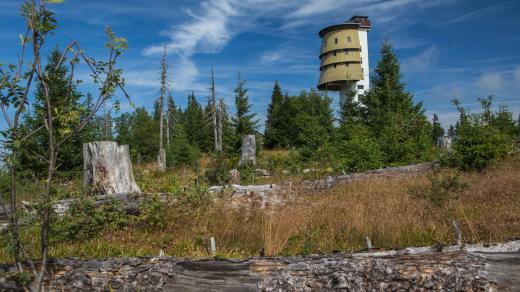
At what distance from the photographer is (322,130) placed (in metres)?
22.9

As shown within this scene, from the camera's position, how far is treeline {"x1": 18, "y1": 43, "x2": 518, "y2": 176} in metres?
13.7

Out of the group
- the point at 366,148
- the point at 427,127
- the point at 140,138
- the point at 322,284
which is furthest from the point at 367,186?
the point at 140,138

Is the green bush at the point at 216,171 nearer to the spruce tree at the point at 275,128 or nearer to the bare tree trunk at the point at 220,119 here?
the bare tree trunk at the point at 220,119

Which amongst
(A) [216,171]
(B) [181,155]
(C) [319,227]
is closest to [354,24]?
(B) [181,155]

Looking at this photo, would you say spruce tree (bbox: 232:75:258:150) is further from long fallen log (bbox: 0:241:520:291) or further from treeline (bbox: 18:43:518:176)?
long fallen log (bbox: 0:241:520:291)

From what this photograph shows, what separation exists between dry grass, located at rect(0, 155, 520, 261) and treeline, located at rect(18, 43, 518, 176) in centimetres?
206

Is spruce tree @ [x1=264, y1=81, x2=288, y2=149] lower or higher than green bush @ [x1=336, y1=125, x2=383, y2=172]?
higher

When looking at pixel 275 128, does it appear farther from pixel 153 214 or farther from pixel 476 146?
pixel 153 214

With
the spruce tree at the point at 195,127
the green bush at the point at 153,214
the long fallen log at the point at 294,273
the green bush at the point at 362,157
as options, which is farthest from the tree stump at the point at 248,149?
the spruce tree at the point at 195,127

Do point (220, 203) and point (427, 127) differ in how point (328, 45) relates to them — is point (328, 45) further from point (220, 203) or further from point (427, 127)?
point (220, 203)

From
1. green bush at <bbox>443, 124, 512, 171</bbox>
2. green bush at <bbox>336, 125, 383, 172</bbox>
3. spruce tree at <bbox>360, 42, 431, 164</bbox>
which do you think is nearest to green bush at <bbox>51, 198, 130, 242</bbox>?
green bush at <bbox>336, 125, 383, 172</bbox>

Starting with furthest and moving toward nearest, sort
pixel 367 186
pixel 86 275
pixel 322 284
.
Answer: pixel 367 186
pixel 86 275
pixel 322 284

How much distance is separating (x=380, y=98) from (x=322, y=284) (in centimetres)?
2458

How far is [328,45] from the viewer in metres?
41.9
